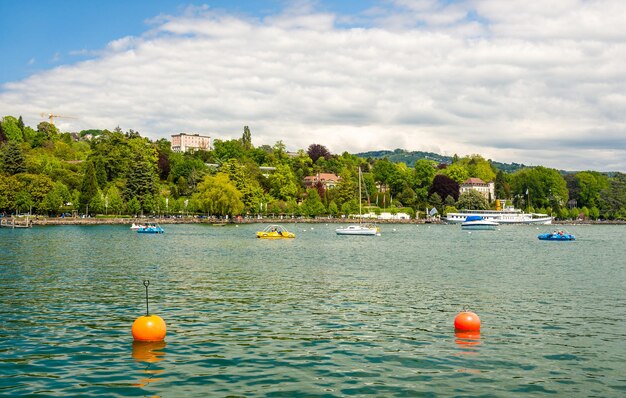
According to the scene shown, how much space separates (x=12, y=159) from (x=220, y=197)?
175 ft

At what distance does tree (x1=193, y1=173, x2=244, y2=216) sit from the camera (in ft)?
480

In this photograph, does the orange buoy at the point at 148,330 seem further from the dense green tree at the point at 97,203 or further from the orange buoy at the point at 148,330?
the dense green tree at the point at 97,203

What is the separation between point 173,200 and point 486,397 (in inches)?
6377

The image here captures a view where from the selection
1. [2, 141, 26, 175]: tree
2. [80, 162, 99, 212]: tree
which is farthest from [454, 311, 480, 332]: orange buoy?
[2, 141, 26, 175]: tree

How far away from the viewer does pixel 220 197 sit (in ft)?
479

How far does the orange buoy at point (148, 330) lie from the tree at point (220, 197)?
411ft

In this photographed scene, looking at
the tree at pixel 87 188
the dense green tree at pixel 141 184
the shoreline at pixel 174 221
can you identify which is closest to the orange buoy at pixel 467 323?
the shoreline at pixel 174 221

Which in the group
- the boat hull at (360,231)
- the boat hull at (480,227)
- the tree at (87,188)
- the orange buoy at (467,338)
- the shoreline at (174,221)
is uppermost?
the tree at (87,188)

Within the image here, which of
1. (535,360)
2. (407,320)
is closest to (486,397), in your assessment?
(535,360)

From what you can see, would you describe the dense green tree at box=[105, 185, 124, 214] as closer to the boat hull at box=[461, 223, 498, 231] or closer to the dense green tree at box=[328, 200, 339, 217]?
the dense green tree at box=[328, 200, 339, 217]

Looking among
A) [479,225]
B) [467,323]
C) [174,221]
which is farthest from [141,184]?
[467,323]

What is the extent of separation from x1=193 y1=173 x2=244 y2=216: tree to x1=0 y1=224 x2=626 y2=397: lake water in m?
99.5

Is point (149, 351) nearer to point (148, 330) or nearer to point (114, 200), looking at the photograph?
point (148, 330)

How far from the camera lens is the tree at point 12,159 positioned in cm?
14850
